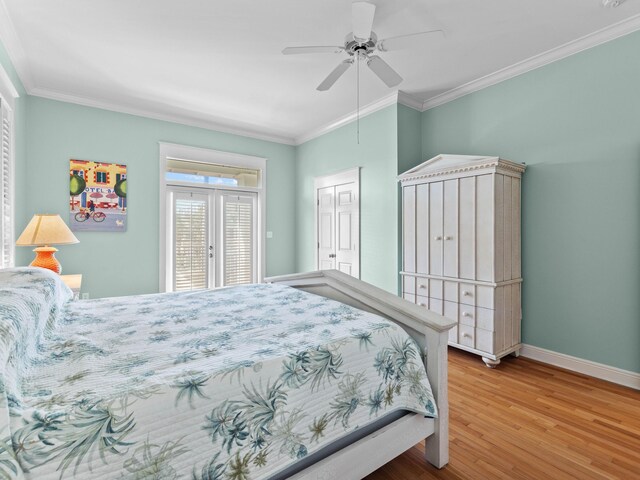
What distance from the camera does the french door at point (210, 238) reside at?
436 cm

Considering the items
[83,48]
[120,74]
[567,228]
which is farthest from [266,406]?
[120,74]

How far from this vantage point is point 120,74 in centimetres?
315

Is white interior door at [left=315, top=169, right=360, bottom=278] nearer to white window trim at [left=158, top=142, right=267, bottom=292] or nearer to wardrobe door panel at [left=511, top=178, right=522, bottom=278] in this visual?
white window trim at [left=158, top=142, right=267, bottom=292]

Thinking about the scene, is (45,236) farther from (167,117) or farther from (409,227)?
(409,227)

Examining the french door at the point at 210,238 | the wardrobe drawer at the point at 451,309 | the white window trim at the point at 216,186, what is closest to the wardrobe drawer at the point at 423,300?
the wardrobe drawer at the point at 451,309

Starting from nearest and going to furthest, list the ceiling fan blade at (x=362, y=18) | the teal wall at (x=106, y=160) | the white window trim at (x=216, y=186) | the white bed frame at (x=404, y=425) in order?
the white bed frame at (x=404, y=425)
the ceiling fan blade at (x=362, y=18)
the teal wall at (x=106, y=160)
the white window trim at (x=216, y=186)

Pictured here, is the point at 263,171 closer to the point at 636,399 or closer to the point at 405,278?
the point at 405,278

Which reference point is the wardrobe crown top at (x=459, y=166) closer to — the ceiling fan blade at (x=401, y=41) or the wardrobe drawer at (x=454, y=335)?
the ceiling fan blade at (x=401, y=41)

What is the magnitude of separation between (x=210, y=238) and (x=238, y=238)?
1.39 feet

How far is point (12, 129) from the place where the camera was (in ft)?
9.22

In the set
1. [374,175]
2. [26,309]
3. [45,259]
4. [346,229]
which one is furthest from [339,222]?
[26,309]

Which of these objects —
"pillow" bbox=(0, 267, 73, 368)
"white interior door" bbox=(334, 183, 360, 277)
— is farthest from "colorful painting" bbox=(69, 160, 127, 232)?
"white interior door" bbox=(334, 183, 360, 277)

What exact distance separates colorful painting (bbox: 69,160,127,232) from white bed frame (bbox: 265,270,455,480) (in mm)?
3344

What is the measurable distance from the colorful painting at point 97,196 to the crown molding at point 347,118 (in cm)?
258
